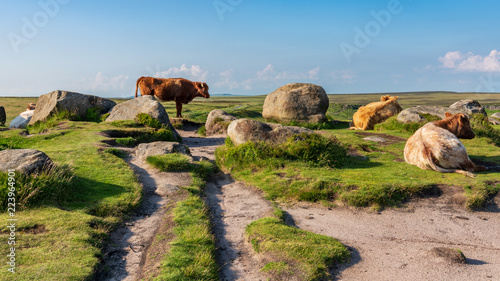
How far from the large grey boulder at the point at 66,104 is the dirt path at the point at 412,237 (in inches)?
823

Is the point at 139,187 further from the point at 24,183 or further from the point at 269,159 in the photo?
the point at 269,159

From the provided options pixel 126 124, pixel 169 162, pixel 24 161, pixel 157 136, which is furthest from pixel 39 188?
pixel 126 124

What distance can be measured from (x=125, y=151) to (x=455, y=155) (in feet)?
43.7

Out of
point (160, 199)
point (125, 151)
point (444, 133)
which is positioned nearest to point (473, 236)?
point (444, 133)

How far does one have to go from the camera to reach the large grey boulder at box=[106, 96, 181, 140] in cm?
2300

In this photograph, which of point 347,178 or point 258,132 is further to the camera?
point 258,132

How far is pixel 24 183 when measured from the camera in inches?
349

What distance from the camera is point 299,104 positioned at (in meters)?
28.0

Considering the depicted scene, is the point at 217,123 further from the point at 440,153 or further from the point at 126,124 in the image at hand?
the point at 440,153

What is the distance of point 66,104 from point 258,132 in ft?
54.9

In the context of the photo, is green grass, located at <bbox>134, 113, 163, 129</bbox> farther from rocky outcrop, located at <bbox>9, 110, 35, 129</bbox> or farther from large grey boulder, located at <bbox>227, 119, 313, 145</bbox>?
rocky outcrop, located at <bbox>9, 110, 35, 129</bbox>

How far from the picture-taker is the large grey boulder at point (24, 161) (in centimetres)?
923

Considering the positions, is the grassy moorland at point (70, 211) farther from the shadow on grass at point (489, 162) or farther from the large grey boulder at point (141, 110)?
the shadow on grass at point (489, 162)

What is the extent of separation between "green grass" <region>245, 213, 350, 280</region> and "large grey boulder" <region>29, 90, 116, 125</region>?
2139cm
